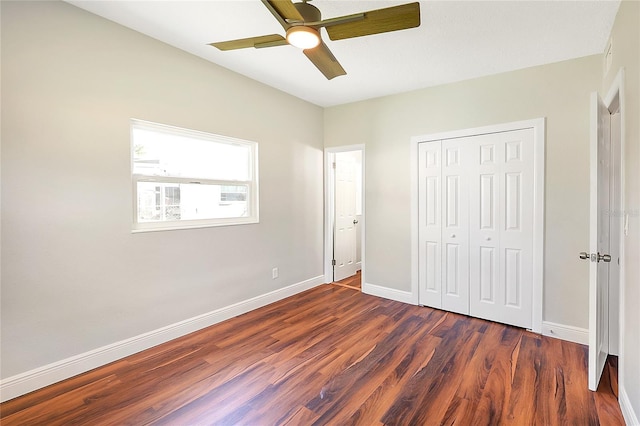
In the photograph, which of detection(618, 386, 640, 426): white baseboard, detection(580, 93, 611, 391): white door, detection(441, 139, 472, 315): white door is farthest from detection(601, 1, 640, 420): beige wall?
detection(441, 139, 472, 315): white door

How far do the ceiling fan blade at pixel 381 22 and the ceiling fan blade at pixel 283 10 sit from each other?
0.66 ft

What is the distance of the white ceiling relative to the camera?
6.72 feet

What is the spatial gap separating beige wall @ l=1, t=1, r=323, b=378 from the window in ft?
0.38

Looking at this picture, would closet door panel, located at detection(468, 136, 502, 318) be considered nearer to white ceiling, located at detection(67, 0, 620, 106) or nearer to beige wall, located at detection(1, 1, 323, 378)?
white ceiling, located at detection(67, 0, 620, 106)

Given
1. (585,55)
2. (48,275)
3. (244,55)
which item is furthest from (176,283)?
(585,55)

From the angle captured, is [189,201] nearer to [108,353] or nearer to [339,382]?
[108,353]

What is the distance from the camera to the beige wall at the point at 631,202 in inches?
61.4

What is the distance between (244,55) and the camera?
2799 millimetres

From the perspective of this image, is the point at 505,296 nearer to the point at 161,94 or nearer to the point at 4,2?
the point at 161,94

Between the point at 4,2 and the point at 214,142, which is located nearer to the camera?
the point at 4,2

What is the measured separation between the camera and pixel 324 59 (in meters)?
1.95

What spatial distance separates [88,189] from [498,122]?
12.5ft

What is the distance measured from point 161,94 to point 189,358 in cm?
230

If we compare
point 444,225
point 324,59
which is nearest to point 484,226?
point 444,225
